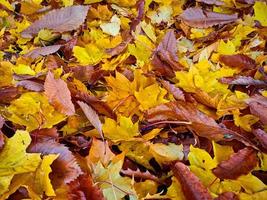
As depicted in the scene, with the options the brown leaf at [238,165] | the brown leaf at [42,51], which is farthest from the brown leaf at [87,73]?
the brown leaf at [238,165]

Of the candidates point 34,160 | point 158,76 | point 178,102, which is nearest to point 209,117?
point 178,102

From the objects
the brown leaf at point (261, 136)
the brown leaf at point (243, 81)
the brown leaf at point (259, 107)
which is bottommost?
the brown leaf at point (261, 136)

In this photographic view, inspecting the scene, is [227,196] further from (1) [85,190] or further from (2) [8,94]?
(2) [8,94]

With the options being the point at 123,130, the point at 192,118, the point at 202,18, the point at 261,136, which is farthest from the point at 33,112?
the point at 202,18

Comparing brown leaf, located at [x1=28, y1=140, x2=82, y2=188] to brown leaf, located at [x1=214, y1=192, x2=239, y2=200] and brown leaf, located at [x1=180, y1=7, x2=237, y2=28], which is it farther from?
brown leaf, located at [x1=180, y1=7, x2=237, y2=28]

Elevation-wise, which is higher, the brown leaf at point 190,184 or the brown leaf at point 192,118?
the brown leaf at point 192,118

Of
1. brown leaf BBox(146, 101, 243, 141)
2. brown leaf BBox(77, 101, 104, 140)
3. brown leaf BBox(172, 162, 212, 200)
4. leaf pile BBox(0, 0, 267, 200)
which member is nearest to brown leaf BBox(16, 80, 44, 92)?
leaf pile BBox(0, 0, 267, 200)

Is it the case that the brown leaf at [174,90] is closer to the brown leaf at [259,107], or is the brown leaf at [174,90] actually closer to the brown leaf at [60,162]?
the brown leaf at [259,107]
